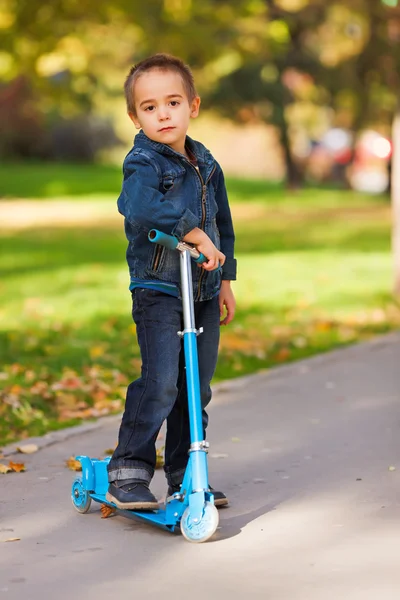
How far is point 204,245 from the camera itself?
418 cm

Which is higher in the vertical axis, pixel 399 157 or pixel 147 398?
pixel 399 157

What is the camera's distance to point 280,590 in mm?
3607

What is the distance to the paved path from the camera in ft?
12.1

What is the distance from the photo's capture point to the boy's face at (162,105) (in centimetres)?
421

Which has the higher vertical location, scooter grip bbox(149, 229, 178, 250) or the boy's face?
the boy's face

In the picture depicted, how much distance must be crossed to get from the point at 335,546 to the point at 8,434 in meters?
2.51

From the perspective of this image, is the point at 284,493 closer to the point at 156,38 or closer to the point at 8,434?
the point at 8,434

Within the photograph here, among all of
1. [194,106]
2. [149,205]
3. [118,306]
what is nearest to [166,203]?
[149,205]

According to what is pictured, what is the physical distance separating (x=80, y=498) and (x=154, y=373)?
657mm

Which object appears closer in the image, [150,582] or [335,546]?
[150,582]

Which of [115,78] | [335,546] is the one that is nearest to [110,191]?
[115,78]

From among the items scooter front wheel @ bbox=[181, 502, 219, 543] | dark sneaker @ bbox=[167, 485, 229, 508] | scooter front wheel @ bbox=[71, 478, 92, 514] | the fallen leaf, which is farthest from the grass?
→ scooter front wheel @ bbox=[181, 502, 219, 543]

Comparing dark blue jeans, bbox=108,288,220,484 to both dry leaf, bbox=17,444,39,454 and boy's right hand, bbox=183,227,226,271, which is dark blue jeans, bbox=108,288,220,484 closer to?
boy's right hand, bbox=183,227,226,271

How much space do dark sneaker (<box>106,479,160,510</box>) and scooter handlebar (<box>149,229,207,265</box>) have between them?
2.92ft
